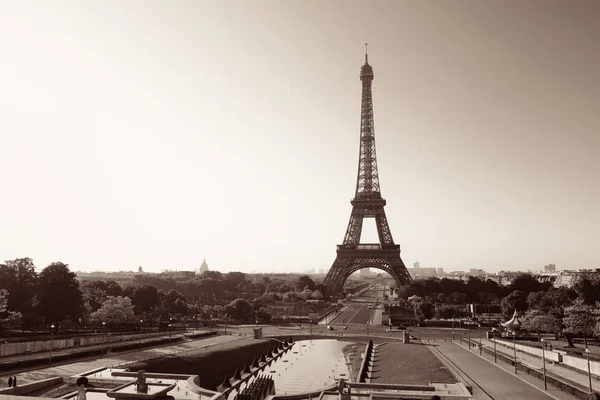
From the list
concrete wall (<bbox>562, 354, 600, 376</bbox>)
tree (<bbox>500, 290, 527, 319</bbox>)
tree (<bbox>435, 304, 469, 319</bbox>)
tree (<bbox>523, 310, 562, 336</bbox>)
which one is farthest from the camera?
tree (<bbox>435, 304, 469, 319</bbox>)

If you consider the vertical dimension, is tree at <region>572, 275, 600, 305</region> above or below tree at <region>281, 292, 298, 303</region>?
above

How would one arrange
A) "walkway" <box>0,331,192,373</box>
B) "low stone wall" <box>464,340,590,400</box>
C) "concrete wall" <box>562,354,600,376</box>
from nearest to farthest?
"low stone wall" <box>464,340,590,400</box> → "concrete wall" <box>562,354,600,376</box> → "walkway" <box>0,331,192,373</box>

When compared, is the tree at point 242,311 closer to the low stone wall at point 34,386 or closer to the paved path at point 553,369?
the paved path at point 553,369

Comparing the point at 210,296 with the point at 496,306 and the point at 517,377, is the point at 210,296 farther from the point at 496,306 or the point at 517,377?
the point at 517,377

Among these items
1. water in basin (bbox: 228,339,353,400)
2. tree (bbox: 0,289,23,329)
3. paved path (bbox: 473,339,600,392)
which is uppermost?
tree (bbox: 0,289,23,329)

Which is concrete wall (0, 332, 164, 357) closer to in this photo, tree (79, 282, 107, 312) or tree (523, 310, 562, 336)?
tree (79, 282, 107, 312)

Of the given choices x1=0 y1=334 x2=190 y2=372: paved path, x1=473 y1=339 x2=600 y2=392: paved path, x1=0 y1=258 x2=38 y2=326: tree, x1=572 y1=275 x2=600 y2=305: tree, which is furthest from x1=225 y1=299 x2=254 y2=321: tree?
x1=572 y1=275 x2=600 y2=305: tree

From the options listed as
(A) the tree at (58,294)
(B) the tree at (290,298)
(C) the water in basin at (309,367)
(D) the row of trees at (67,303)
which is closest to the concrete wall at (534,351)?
(C) the water in basin at (309,367)
